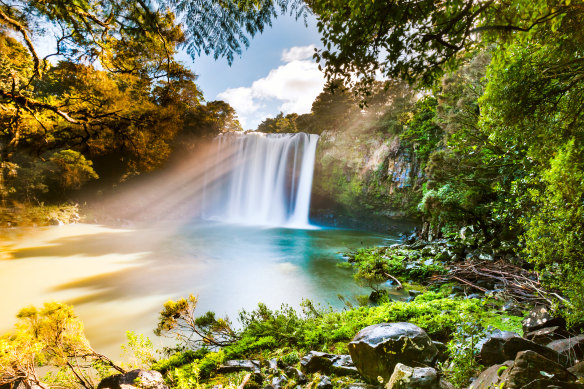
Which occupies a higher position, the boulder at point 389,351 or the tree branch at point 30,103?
the tree branch at point 30,103

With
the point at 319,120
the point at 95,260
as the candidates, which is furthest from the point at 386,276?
the point at 319,120

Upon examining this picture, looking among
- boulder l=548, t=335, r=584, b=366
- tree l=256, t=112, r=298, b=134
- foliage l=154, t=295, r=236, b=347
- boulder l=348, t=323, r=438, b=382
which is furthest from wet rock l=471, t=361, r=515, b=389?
tree l=256, t=112, r=298, b=134

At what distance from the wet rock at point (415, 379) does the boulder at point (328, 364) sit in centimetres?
79

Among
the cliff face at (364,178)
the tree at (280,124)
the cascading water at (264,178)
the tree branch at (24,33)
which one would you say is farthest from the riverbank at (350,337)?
the tree at (280,124)

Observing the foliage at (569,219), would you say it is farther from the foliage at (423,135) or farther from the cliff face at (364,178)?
the cliff face at (364,178)

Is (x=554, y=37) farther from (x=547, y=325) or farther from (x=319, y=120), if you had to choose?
(x=319, y=120)

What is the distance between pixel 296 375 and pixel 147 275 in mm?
6769

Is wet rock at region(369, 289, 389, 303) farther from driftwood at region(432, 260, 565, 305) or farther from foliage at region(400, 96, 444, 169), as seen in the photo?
foliage at region(400, 96, 444, 169)

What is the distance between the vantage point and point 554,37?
2.20 meters

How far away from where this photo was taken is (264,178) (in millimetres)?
22094

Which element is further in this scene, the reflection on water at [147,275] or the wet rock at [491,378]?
the reflection on water at [147,275]

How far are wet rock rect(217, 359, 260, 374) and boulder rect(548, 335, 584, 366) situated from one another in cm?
271

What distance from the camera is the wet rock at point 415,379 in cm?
165

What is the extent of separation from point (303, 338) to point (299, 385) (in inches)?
41.2
